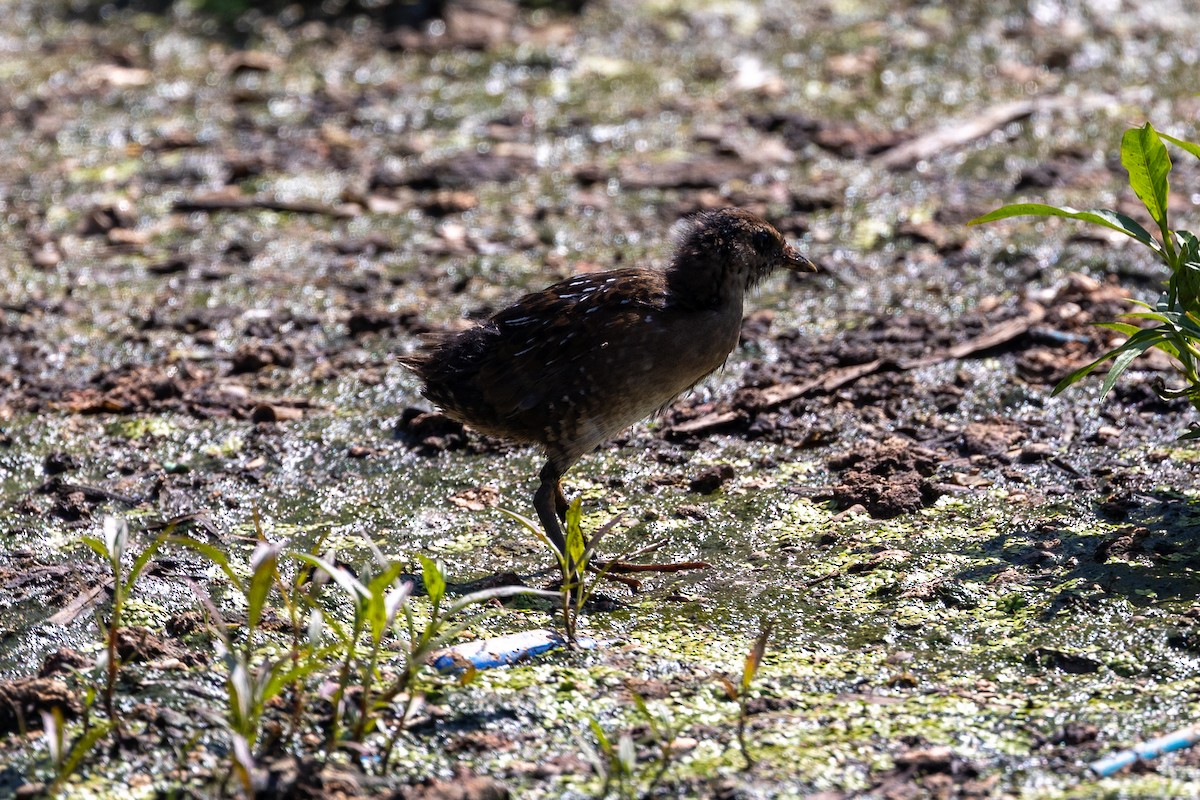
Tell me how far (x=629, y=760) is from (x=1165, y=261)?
243cm

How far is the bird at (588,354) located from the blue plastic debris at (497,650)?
24.1 inches

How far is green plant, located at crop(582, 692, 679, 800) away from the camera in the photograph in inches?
130

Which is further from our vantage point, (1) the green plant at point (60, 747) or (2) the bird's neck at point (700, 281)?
(2) the bird's neck at point (700, 281)

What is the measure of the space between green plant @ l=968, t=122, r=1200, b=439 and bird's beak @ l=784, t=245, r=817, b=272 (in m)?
1.06

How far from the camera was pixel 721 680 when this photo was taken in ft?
12.4

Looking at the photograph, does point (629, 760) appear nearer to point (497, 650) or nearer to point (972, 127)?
point (497, 650)

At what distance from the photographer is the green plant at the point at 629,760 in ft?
10.9

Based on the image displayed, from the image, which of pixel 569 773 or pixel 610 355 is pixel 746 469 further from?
pixel 569 773

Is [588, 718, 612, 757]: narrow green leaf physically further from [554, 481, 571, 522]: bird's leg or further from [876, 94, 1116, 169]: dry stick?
[876, 94, 1116, 169]: dry stick

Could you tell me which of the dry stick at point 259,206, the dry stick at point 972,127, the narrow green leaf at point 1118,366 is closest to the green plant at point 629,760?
the narrow green leaf at point 1118,366

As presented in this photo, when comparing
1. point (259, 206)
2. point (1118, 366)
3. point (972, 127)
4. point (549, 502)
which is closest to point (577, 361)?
point (549, 502)

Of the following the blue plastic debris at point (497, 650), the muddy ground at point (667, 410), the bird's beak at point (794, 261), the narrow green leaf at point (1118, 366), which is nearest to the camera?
the muddy ground at point (667, 410)

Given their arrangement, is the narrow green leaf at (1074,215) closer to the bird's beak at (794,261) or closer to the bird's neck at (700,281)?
the bird's neck at (700,281)

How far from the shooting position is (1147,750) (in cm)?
339
